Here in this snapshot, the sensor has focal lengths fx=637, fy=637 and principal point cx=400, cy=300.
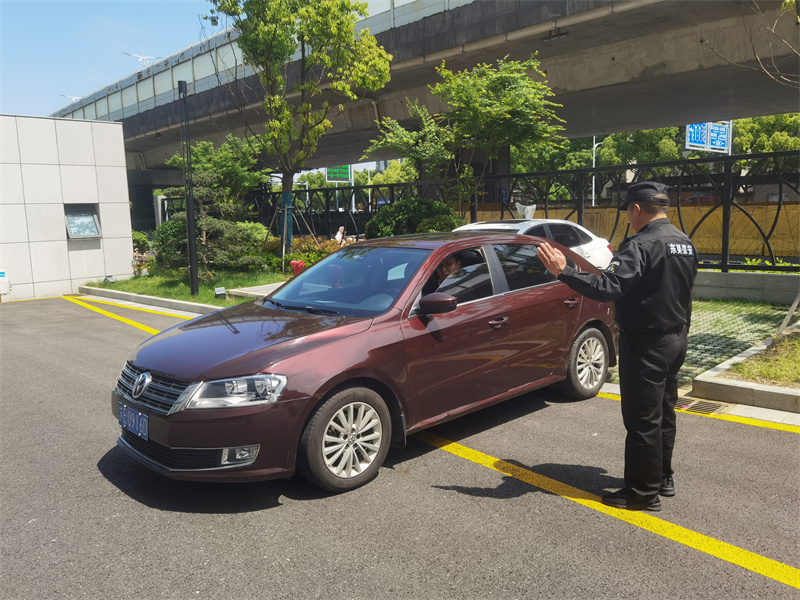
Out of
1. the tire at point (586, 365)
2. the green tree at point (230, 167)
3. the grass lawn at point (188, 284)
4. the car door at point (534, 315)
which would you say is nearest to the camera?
the car door at point (534, 315)

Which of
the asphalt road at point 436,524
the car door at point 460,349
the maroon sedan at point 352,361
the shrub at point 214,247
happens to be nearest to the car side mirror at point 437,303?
the maroon sedan at point 352,361

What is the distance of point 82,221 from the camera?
704 inches

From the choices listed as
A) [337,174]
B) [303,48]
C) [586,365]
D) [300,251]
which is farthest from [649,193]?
[337,174]

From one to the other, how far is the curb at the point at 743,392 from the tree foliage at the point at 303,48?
12.3 m

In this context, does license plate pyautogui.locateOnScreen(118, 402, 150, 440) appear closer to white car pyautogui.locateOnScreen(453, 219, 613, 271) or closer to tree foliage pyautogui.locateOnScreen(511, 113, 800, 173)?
white car pyautogui.locateOnScreen(453, 219, 613, 271)

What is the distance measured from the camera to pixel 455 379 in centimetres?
464

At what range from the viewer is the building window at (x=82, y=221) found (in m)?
17.6

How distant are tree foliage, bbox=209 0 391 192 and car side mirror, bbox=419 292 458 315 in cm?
1280

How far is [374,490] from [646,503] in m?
1.66

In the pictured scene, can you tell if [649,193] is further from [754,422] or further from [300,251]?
[300,251]

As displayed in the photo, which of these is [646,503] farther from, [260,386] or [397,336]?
[260,386]

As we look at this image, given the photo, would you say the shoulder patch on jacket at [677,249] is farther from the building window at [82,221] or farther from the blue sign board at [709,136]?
the blue sign board at [709,136]

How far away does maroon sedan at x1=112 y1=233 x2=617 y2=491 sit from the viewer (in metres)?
3.76

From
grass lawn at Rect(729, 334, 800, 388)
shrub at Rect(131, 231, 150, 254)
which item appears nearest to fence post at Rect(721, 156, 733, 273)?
grass lawn at Rect(729, 334, 800, 388)
